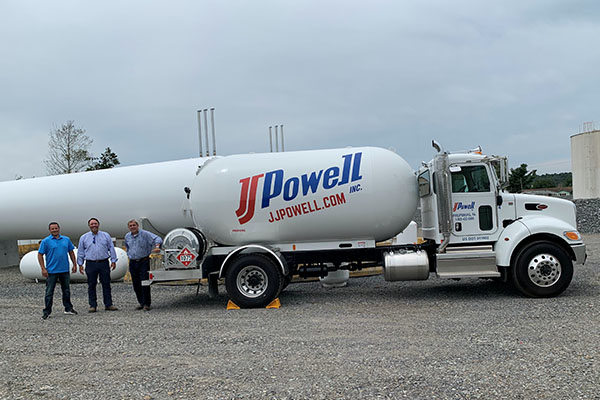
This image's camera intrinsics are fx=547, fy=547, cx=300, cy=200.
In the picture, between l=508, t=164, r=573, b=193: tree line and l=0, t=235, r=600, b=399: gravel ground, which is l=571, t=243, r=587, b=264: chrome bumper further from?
l=508, t=164, r=573, b=193: tree line

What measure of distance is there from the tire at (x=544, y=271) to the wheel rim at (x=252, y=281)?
4497 millimetres

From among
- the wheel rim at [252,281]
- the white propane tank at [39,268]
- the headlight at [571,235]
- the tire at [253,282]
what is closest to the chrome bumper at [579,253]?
the headlight at [571,235]

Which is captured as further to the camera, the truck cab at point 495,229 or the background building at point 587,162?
the background building at point 587,162

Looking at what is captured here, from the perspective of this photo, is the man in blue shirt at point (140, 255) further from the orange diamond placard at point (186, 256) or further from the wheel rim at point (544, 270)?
the wheel rim at point (544, 270)

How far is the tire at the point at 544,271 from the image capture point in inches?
376

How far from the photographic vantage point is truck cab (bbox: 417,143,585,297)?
31.4 ft

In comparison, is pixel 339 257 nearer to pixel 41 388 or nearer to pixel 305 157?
pixel 305 157

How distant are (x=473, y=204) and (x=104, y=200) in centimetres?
862

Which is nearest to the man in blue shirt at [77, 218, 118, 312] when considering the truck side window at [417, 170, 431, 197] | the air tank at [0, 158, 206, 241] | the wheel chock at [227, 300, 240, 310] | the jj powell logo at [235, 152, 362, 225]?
the wheel chock at [227, 300, 240, 310]

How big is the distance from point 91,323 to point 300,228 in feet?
12.8

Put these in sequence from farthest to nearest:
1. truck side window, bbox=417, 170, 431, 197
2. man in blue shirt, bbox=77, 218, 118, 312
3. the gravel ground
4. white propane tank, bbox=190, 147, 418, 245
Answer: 1. truck side window, bbox=417, 170, 431, 197
2. white propane tank, bbox=190, 147, 418, 245
3. man in blue shirt, bbox=77, 218, 118, 312
4. the gravel ground

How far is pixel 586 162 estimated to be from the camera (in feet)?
139

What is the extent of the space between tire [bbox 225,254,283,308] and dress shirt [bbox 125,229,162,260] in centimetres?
158

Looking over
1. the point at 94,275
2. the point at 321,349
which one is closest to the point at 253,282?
the point at 94,275
